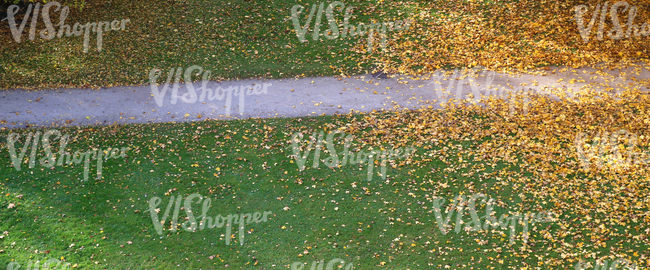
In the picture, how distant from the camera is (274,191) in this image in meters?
11.2

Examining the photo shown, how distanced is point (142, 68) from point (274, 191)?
26.7 feet

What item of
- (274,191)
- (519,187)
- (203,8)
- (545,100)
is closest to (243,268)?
(274,191)

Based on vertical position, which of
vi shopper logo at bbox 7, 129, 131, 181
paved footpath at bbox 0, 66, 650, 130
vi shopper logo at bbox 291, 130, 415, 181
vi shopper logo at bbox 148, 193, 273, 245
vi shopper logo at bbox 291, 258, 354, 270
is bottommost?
vi shopper logo at bbox 291, 258, 354, 270

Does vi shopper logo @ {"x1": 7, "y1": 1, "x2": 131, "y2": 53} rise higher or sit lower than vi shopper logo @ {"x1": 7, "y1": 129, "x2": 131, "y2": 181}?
higher

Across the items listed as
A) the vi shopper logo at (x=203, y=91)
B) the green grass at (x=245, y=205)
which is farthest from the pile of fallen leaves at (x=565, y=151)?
the vi shopper logo at (x=203, y=91)

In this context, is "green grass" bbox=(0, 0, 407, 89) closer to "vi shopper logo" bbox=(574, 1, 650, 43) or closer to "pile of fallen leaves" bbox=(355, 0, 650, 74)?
"pile of fallen leaves" bbox=(355, 0, 650, 74)

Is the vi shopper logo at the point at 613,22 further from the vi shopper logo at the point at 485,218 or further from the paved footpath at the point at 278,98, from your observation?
the vi shopper logo at the point at 485,218

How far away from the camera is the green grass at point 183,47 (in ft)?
51.2

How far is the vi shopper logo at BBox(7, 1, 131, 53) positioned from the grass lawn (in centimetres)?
589

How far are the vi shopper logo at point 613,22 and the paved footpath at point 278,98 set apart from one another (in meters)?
1.87

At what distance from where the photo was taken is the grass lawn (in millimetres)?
9625

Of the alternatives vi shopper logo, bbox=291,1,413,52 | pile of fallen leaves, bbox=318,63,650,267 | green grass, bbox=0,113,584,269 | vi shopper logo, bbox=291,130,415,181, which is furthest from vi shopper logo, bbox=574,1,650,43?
vi shopper logo, bbox=291,130,415,181

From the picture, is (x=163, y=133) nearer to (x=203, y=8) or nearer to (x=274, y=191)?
(x=274, y=191)

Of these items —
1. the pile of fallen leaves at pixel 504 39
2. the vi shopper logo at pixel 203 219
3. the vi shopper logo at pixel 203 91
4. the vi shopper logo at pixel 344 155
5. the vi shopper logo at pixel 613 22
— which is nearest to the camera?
the vi shopper logo at pixel 203 219
